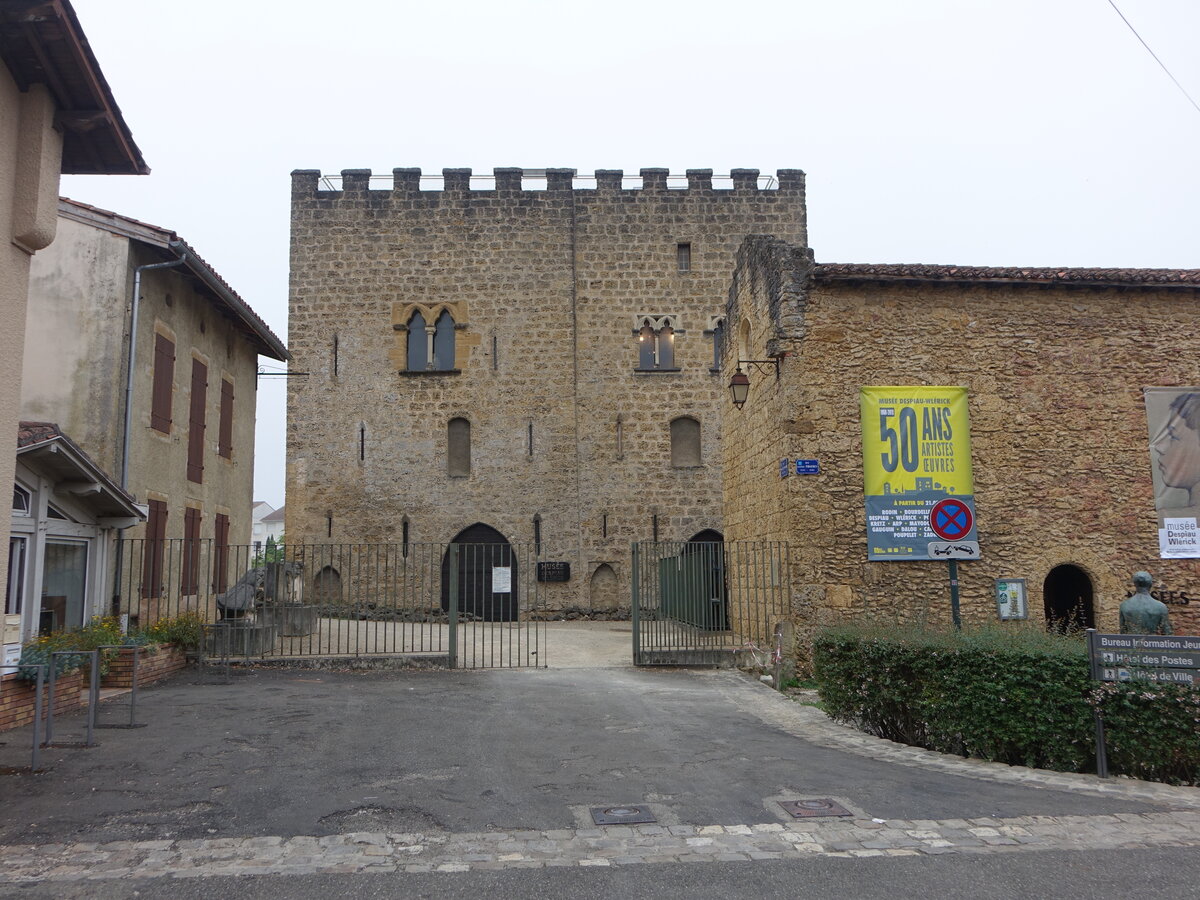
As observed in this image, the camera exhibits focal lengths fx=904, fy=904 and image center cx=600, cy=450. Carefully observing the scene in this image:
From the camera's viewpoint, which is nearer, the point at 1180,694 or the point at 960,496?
the point at 1180,694

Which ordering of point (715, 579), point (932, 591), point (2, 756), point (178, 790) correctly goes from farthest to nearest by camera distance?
point (715, 579) < point (932, 591) < point (2, 756) < point (178, 790)

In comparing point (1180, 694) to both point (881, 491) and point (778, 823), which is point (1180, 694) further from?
point (881, 491)

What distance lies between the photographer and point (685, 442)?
78.2ft

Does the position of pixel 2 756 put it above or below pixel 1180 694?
below

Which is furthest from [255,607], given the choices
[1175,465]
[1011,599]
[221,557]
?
[1175,465]

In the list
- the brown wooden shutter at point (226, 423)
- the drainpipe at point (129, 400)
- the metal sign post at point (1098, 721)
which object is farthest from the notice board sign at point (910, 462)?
the brown wooden shutter at point (226, 423)

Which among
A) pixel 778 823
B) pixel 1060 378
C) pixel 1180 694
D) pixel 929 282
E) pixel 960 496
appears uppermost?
pixel 929 282

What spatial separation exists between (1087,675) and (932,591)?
514cm

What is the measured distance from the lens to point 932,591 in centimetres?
1176

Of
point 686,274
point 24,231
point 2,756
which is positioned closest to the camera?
point 24,231

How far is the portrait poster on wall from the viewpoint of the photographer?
12.2m

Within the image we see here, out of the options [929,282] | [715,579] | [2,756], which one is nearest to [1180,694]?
[929,282]

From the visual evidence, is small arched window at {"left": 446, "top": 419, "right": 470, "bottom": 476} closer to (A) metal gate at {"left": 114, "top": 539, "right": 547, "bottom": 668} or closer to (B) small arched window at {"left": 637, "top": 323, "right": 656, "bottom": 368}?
(B) small arched window at {"left": 637, "top": 323, "right": 656, "bottom": 368}

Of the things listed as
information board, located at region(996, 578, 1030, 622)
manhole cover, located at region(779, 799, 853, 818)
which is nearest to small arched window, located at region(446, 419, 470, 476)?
information board, located at region(996, 578, 1030, 622)
